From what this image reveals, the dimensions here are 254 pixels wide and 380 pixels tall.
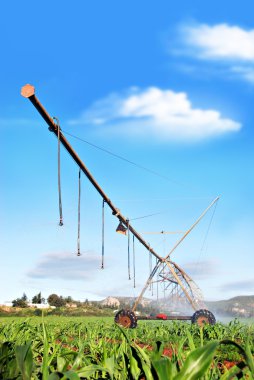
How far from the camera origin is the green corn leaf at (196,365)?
1.96 m

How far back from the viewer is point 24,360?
2527mm

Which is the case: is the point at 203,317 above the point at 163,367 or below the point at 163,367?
below

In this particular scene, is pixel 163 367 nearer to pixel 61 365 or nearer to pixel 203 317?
pixel 61 365

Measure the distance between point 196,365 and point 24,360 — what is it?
1.10 meters

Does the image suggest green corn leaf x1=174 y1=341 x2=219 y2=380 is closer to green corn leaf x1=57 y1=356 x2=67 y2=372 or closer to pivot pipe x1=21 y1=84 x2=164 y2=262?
green corn leaf x1=57 y1=356 x2=67 y2=372

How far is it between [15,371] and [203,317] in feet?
62.5

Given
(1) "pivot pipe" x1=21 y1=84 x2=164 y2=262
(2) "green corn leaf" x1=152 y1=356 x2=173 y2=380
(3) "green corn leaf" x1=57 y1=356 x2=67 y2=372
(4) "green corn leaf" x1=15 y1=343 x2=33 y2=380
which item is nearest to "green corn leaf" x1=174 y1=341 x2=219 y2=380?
(2) "green corn leaf" x1=152 y1=356 x2=173 y2=380

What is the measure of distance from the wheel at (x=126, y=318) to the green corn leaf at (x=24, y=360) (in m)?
17.9

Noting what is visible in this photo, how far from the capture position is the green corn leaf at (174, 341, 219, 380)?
1962 millimetres

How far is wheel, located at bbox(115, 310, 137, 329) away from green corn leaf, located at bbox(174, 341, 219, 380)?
60.5ft

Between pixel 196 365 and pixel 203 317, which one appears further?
pixel 203 317

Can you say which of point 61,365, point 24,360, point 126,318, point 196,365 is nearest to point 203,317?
point 126,318

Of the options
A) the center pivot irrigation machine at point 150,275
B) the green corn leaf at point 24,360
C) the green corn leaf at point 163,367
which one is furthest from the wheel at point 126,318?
the green corn leaf at point 163,367

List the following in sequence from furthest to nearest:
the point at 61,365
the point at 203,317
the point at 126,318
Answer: the point at 203,317, the point at 126,318, the point at 61,365
